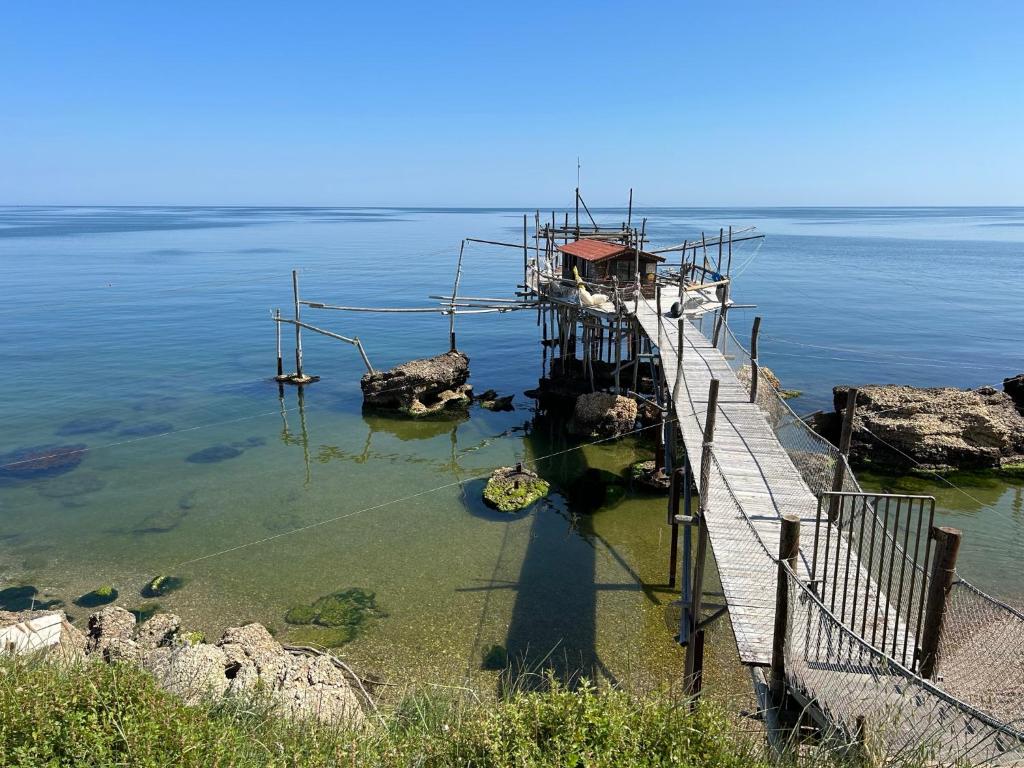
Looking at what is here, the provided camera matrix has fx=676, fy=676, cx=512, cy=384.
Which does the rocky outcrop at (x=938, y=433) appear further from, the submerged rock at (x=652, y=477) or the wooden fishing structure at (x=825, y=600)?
the submerged rock at (x=652, y=477)

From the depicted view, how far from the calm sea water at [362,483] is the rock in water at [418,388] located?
3.15ft

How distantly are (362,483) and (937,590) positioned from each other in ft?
49.2

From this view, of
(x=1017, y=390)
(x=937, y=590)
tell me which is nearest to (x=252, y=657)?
(x=937, y=590)

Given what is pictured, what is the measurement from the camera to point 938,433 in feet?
60.7

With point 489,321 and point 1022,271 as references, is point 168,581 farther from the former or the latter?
point 1022,271

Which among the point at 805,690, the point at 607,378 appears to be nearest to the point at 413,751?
the point at 805,690

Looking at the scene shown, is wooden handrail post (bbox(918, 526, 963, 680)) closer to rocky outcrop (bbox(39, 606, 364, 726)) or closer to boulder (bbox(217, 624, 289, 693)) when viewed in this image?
rocky outcrop (bbox(39, 606, 364, 726))

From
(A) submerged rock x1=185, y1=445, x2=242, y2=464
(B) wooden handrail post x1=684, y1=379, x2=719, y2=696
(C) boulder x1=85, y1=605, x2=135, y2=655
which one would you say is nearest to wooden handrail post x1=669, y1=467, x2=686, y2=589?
(B) wooden handrail post x1=684, y1=379, x2=719, y2=696

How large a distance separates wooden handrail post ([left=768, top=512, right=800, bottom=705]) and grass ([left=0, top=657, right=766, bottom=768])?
913mm

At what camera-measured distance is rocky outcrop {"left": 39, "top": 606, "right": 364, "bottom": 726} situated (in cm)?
751

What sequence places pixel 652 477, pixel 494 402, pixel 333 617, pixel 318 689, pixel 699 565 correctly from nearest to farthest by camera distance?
1. pixel 318 689
2. pixel 699 565
3. pixel 333 617
4. pixel 652 477
5. pixel 494 402

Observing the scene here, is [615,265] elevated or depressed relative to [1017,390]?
elevated

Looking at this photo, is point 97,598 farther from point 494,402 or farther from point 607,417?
point 494,402

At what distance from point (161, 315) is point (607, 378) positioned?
3017cm
